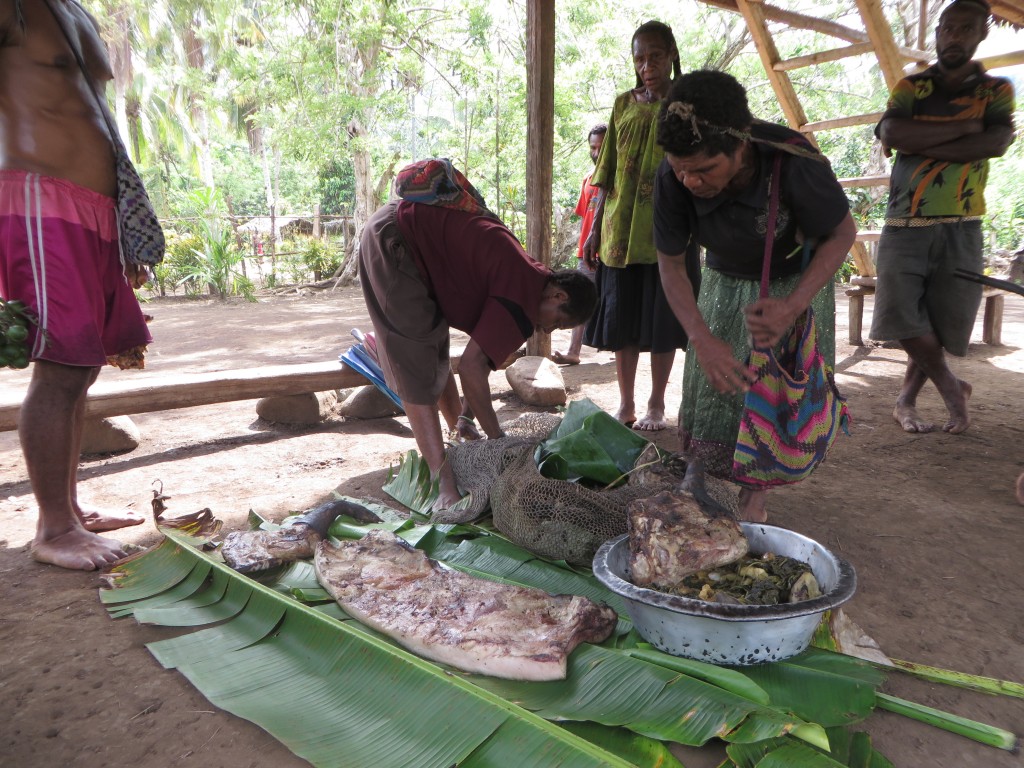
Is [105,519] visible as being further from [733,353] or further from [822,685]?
[822,685]

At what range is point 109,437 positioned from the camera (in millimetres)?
4113

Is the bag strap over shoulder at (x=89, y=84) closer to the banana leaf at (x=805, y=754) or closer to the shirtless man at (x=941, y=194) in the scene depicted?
the banana leaf at (x=805, y=754)

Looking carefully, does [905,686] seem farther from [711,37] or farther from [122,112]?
[122,112]

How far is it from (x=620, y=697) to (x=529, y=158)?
435 cm

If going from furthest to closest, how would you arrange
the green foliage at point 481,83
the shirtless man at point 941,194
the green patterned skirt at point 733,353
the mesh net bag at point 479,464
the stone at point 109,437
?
the green foliage at point 481,83
the stone at point 109,437
the shirtless man at point 941,194
the mesh net bag at point 479,464
the green patterned skirt at point 733,353

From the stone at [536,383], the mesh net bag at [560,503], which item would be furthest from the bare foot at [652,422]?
the mesh net bag at [560,503]

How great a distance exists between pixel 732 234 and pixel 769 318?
42cm

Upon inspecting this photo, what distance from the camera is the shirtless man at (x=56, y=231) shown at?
96.7 inches

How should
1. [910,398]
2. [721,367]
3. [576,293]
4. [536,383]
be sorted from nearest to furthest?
[721,367], [576,293], [910,398], [536,383]

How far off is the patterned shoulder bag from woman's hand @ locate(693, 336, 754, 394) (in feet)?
6.77

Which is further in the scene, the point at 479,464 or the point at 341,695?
the point at 479,464

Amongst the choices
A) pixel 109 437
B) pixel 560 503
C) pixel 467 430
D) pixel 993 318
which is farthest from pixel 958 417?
pixel 109 437

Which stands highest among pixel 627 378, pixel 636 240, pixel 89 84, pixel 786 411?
pixel 89 84

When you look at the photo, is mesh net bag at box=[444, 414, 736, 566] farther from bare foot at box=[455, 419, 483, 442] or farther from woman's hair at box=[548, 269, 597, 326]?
bare foot at box=[455, 419, 483, 442]
